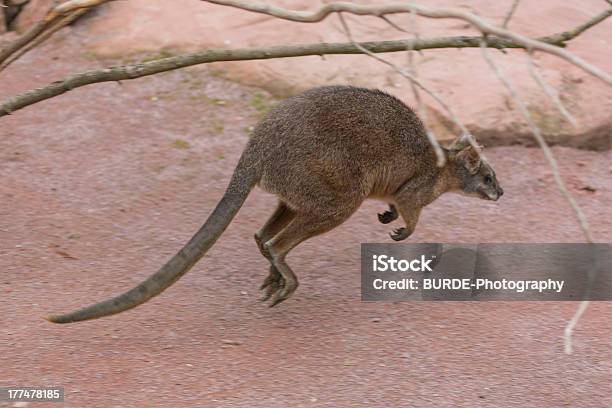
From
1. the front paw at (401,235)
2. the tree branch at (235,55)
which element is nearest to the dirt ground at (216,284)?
the front paw at (401,235)

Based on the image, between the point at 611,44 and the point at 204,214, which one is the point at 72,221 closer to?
the point at 204,214

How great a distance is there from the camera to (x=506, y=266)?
20.5 ft

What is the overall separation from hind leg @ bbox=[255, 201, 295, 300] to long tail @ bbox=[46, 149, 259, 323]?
0.45 metres

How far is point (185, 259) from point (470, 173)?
2.33 m

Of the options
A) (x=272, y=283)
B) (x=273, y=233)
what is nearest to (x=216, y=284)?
(x=272, y=283)

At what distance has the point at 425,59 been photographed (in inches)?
323

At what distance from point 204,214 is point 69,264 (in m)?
1.16

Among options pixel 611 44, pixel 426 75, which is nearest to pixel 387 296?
pixel 426 75

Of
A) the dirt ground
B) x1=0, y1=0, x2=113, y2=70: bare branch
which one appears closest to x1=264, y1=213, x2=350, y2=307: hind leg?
the dirt ground

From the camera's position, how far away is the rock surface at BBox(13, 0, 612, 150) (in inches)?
306

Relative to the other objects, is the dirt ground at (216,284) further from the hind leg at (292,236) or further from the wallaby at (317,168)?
the wallaby at (317,168)

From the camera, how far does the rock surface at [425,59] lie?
25.5 feet

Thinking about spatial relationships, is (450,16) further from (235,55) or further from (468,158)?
(468,158)

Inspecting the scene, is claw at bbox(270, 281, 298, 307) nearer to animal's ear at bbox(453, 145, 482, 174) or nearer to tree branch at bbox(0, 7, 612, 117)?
tree branch at bbox(0, 7, 612, 117)
